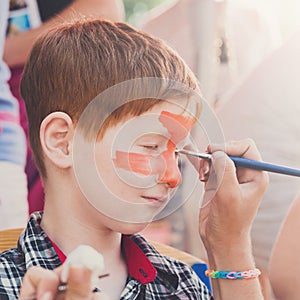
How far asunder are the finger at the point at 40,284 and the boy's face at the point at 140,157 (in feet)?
0.56

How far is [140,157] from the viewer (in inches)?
30.3

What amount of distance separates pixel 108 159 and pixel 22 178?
340 millimetres

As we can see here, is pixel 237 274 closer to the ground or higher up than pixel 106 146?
closer to the ground

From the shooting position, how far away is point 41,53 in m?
0.84

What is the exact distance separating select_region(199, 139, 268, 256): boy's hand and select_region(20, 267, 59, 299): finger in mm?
306

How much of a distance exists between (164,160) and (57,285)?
0.22 metres

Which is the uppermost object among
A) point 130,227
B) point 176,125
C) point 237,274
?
point 176,125

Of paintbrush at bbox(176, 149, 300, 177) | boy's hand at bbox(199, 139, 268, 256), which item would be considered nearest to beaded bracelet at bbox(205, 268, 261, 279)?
boy's hand at bbox(199, 139, 268, 256)

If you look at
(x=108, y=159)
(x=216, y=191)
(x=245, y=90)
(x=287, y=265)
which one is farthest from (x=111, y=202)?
(x=245, y=90)

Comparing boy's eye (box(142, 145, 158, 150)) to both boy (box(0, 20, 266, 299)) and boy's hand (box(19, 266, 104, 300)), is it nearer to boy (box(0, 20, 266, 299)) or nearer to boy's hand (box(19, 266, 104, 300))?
boy (box(0, 20, 266, 299))

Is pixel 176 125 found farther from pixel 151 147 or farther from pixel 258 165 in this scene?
pixel 258 165

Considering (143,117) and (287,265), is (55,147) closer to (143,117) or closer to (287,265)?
(143,117)

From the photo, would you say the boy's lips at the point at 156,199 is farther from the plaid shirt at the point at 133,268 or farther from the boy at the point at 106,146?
the plaid shirt at the point at 133,268

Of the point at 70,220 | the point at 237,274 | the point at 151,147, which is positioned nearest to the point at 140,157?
the point at 151,147
